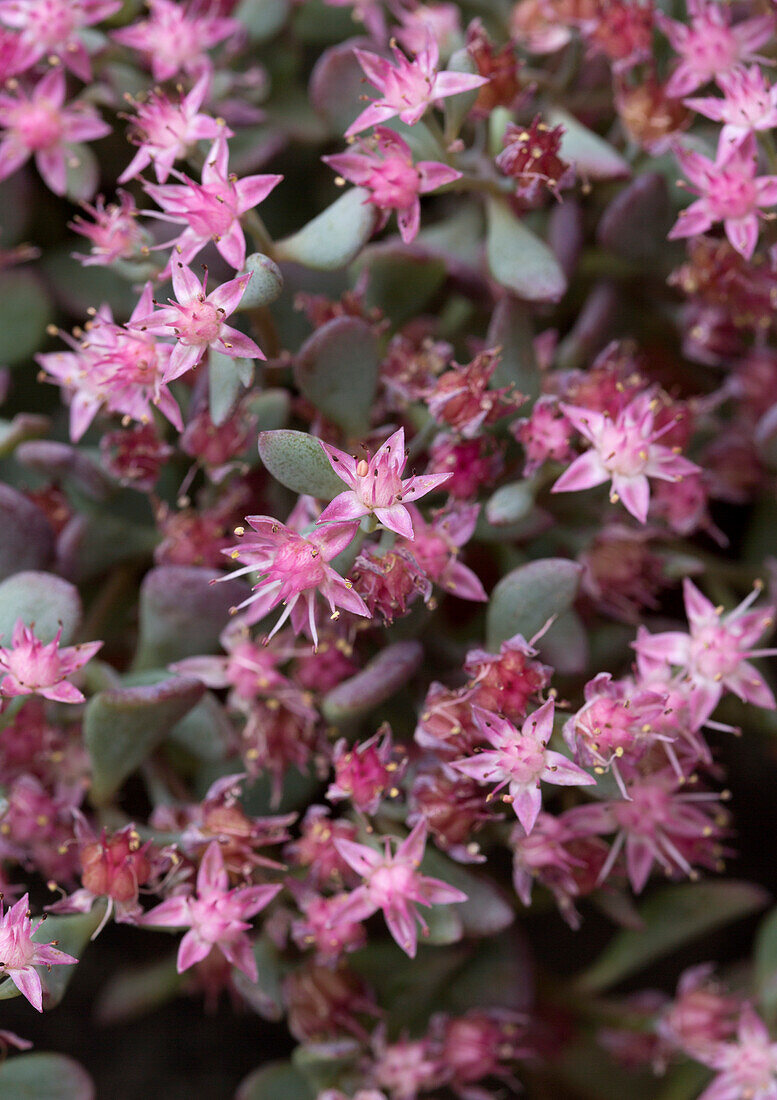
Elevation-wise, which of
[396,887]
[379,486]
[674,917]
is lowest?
[674,917]

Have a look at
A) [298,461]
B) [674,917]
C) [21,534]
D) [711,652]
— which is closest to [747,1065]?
[674,917]

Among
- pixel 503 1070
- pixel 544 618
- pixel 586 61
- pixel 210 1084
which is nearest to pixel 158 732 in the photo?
pixel 544 618

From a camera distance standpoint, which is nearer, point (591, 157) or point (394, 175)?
point (394, 175)

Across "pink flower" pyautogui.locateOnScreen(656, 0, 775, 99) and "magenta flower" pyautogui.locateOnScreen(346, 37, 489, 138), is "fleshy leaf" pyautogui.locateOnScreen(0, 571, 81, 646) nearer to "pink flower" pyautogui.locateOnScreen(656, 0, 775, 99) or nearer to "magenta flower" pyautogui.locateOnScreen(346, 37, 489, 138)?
"magenta flower" pyautogui.locateOnScreen(346, 37, 489, 138)

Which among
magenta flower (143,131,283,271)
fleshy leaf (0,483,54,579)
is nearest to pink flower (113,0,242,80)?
magenta flower (143,131,283,271)

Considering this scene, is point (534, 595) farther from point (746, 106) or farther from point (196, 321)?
point (746, 106)

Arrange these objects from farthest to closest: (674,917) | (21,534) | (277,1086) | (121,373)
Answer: (674,917)
(277,1086)
(21,534)
(121,373)

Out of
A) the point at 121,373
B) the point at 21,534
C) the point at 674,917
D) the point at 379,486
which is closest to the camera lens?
the point at 379,486

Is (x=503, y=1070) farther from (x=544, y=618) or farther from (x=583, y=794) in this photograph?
(x=544, y=618)
